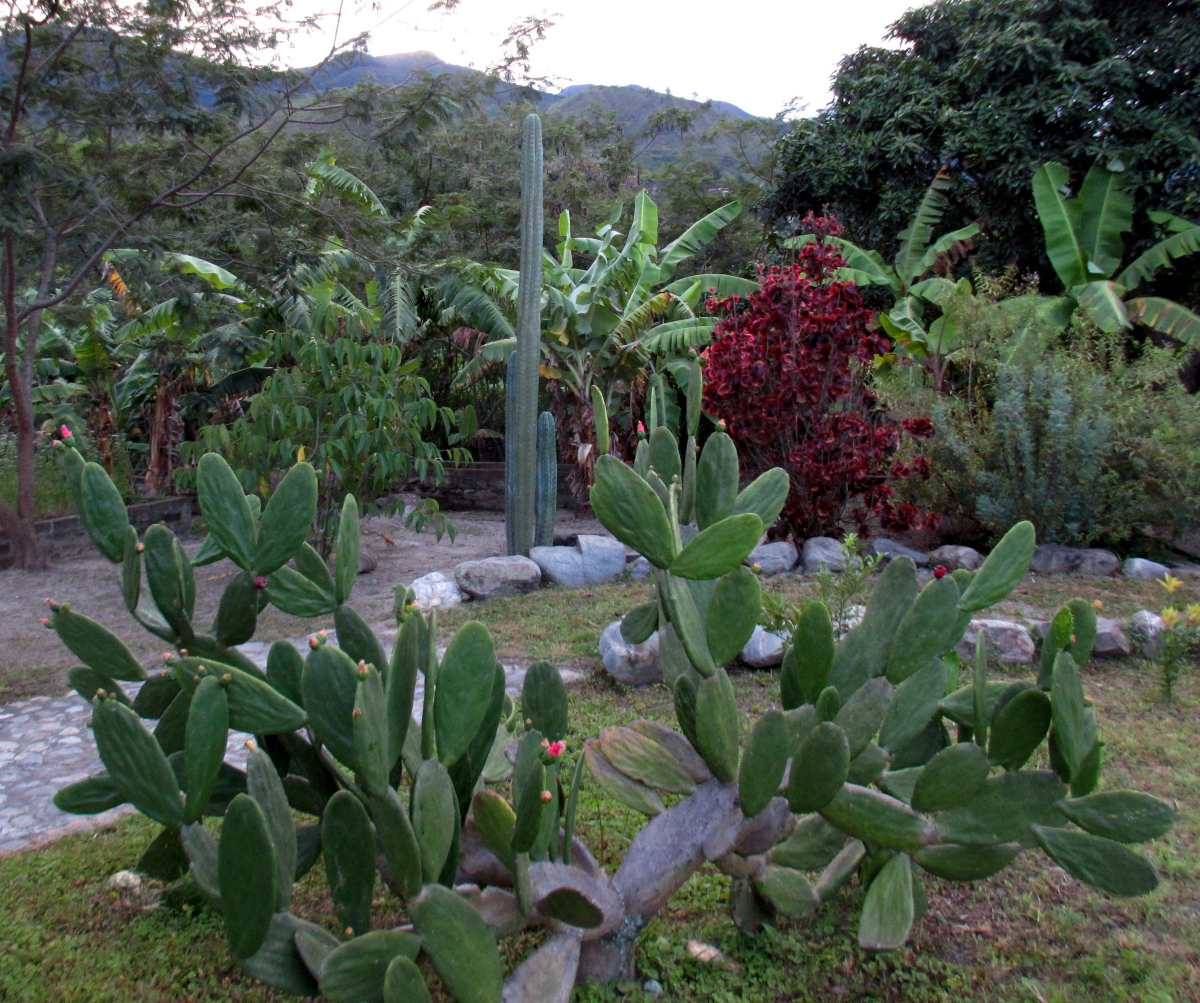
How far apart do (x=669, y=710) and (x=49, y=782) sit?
7.72 feet

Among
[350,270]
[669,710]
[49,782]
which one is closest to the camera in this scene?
[49,782]

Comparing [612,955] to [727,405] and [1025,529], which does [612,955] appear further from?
[727,405]

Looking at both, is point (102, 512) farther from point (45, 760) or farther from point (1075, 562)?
point (1075, 562)

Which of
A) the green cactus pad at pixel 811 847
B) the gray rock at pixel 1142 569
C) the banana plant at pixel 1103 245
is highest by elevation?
the banana plant at pixel 1103 245

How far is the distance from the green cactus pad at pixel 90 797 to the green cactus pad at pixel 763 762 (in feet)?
4.00

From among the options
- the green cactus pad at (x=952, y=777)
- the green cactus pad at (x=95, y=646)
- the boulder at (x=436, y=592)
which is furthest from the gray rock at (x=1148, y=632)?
the green cactus pad at (x=95, y=646)

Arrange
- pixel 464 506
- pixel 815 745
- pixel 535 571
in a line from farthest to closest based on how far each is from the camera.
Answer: pixel 464 506, pixel 535 571, pixel 815 745

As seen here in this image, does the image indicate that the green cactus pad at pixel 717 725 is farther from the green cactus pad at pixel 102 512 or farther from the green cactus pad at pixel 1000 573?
the green cactus pad at pixel 102 512

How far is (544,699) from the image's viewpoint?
1810 mm

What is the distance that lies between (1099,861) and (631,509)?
3.59ft

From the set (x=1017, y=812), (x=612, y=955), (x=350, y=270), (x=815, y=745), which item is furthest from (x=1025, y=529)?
(x=350, y=270)

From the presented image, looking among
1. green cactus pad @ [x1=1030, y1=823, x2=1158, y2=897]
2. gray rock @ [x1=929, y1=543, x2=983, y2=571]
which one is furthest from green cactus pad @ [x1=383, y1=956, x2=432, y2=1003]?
gray rock @ [x1=929, y1=543, x2=983, y2=571]

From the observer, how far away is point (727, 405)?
6.75 meters

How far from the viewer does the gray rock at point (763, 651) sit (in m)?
4.24
